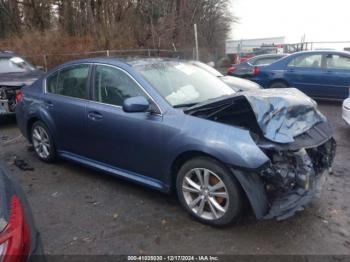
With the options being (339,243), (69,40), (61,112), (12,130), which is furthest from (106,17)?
(339,243)

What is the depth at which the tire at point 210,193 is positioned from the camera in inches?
136

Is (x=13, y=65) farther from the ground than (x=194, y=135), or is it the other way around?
(x=13, y=65)

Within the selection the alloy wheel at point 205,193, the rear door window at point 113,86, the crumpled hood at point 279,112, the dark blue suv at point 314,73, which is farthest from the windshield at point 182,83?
the dark blue suv at point 314,73

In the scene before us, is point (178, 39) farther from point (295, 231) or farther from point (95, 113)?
point (295, 231)

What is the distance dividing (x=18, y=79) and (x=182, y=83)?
5231 millimetres

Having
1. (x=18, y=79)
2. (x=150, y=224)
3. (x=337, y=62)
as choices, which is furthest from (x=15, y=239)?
(x=337, y=62)

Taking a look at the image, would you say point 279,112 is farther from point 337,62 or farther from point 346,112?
point 337,62

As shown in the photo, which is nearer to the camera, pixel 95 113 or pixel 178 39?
pixel 95 113

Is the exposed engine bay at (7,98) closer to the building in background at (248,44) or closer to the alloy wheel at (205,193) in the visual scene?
the alloy wheel at (205,193)

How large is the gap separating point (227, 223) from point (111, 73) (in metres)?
2.17

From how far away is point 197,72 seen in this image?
16.0 feet

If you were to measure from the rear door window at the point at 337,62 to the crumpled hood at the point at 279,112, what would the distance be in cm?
626

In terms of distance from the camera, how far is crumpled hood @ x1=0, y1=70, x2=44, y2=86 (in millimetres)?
7985

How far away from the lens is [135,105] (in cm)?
388
